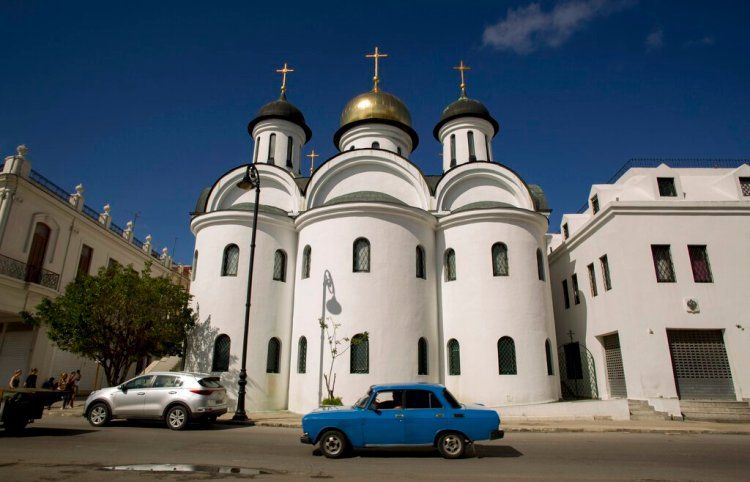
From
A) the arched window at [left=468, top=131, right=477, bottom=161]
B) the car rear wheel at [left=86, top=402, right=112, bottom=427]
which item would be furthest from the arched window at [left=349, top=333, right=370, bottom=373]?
the arched window at [left=468, top=131, right=477, bottom=161]

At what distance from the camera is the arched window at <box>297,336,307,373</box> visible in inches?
658

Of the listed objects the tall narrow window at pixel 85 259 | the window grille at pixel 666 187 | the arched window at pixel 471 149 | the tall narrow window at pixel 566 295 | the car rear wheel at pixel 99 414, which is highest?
the arched window at pixel 471 149

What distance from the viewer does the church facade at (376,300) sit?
1614cm

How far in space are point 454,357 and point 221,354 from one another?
8.66 metres

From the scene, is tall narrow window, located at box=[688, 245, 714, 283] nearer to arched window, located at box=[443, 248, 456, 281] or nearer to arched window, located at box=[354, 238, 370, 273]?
arched window, located at box=[443, 248, 456, 281]

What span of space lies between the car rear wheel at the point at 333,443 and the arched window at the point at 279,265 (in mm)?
10758

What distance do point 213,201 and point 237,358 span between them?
26.2 ft

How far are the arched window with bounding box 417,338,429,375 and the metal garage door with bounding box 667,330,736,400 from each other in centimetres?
814

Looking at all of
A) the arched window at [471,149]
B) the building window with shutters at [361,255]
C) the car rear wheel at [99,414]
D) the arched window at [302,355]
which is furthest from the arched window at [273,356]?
the arched window at [471,149]

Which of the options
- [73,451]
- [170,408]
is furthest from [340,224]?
[73,451]

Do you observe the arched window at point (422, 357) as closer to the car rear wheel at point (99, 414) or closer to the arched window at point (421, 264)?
the arched window at point (421, 264)

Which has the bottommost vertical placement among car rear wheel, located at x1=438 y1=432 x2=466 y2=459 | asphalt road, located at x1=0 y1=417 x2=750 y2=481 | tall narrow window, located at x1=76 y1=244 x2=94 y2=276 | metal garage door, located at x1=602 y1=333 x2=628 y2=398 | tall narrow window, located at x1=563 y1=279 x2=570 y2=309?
asphalt road, located at x1=0 y1=417 x2=750 y2=481

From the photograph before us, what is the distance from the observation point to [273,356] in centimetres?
1744

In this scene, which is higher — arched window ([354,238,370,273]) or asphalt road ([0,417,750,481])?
arched window ([354,238,370,273])
